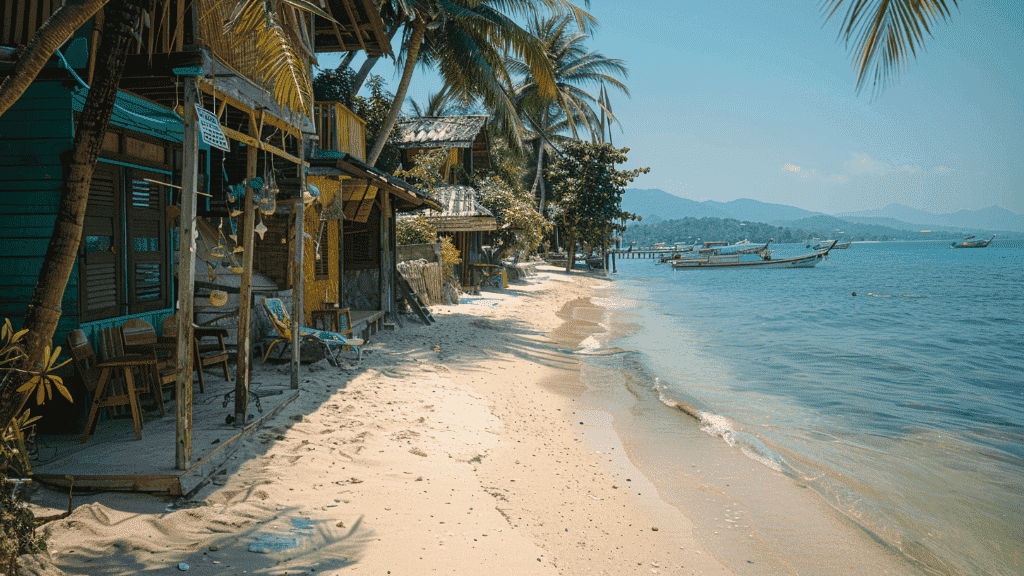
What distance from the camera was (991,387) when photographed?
39.1 ft

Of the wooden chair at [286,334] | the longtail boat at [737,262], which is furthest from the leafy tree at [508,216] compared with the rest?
the longtail boat at [737,262]

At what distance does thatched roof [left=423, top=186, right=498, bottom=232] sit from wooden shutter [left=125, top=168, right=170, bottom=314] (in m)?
11.8

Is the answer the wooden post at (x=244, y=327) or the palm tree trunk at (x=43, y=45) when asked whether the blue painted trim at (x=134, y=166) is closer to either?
the wooden post at (x=244, y=327)

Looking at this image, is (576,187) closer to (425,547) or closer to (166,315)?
(166,315)

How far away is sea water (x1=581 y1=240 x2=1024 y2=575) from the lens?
5.62 meters

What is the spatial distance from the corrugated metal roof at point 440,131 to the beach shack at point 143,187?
15.3 meters

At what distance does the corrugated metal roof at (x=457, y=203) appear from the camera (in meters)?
19.6

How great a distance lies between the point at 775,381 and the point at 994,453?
4.06 m

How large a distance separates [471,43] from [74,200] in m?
13.4

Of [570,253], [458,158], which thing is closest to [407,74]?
[458,158]

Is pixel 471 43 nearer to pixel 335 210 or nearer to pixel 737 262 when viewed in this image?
pixel 335 210

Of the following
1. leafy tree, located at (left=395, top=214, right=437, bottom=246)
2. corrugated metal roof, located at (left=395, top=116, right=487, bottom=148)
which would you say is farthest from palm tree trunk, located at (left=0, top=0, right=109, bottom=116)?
corrugated metal roof, located at (left=395, top=116, right=487, bottom=148)

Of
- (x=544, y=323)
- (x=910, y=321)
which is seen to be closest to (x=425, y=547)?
(x=544, y=323)

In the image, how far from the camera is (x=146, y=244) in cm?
639
